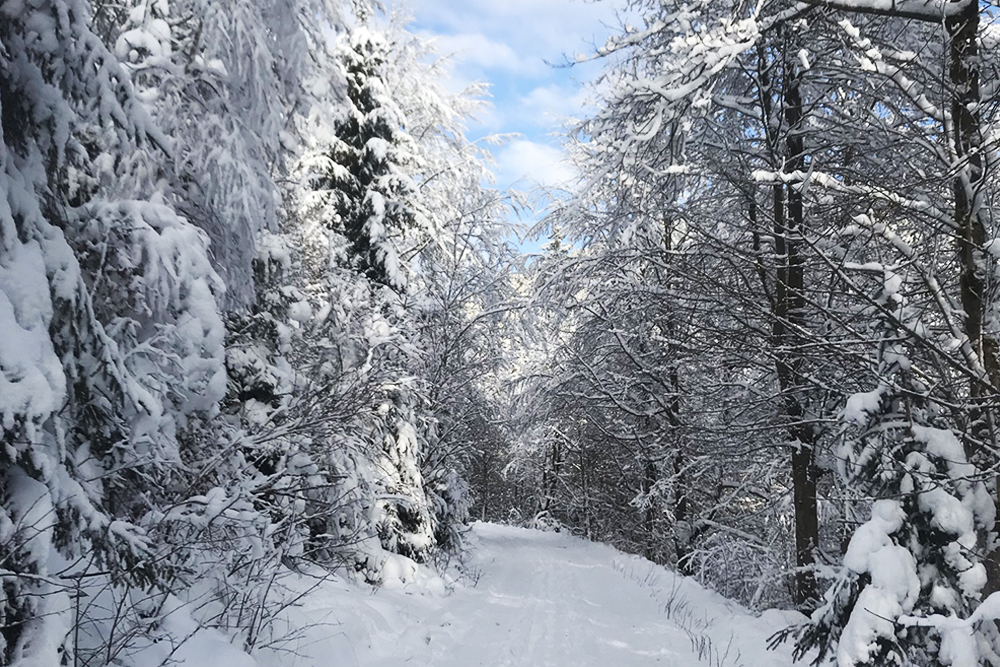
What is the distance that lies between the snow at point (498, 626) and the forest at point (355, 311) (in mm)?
325

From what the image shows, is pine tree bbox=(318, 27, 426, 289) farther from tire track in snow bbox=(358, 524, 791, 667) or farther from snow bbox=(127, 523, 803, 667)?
tire track in snow bbox=(358, 524, 791, 667)

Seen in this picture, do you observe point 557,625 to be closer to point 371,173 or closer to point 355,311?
point 355,311

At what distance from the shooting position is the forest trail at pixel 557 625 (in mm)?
6422

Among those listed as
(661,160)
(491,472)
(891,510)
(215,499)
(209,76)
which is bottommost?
(491,472)

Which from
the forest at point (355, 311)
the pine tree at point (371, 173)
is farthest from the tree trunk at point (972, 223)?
the pine tree at point (371, 173)

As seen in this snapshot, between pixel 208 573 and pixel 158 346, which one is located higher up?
pixel 158 346

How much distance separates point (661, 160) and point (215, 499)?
5.58m

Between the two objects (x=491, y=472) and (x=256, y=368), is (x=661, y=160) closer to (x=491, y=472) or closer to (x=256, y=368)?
(x=256, y=368)

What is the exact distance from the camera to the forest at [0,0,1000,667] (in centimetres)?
319

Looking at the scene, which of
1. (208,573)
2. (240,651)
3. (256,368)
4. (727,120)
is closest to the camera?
(240,651)

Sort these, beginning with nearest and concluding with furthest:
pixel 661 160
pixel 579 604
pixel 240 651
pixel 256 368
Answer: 1. pixel 240 651
2. pixel 661 160
3. pixel 256 368
4. pixel 579 604

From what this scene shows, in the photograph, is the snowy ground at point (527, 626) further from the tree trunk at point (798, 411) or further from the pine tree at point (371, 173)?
the pine tree at point (371, 173)

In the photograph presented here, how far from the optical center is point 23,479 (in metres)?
2.78

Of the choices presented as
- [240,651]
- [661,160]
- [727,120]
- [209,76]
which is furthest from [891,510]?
[209,76]
